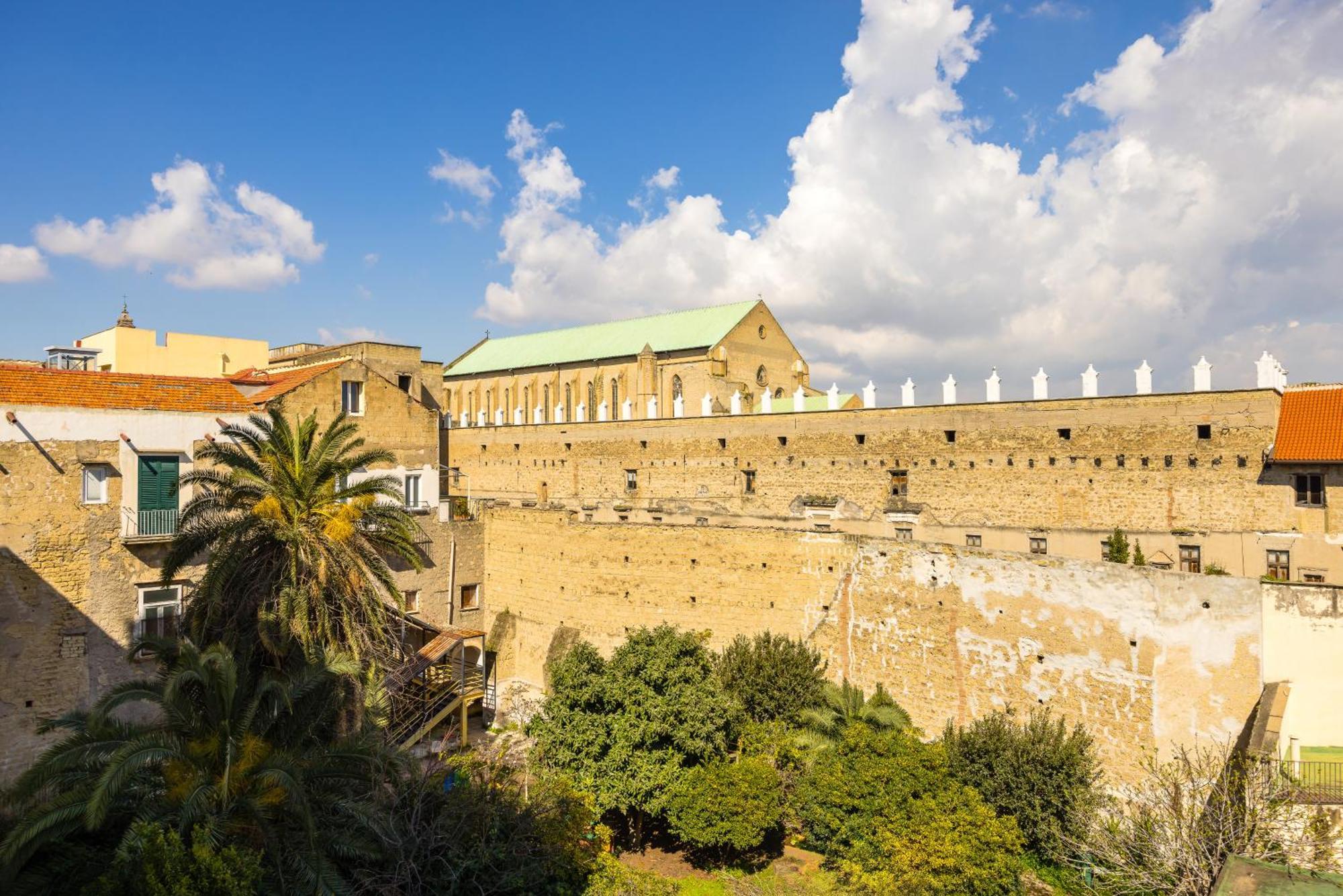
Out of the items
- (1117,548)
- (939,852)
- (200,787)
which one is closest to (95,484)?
(200,787)

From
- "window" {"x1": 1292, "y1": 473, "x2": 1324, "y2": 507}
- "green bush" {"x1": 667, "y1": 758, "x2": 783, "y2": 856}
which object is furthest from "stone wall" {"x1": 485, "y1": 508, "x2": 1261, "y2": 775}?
"window" {"x1": 1292, "y1": 473, "x2": 1324, "y2": 507}

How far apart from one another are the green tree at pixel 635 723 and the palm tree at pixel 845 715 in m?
1.69

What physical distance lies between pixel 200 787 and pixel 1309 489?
71.0ft

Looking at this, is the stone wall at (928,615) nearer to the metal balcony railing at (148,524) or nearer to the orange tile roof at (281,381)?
the orange tile roof at (281,381)

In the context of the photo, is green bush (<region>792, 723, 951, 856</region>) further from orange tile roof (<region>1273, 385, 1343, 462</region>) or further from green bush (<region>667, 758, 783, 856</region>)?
orange tile roof (<region>1273, 385, 1343, 462</region>)

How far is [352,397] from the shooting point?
21.1m

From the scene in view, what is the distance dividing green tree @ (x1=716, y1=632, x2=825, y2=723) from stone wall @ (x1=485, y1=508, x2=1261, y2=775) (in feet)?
3.06

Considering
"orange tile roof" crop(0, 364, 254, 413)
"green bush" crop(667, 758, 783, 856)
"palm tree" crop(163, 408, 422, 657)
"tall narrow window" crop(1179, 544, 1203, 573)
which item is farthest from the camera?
"tall narrow window" crop(1179, 544, 1203, 573)

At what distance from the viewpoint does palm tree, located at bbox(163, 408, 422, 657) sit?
522 inches

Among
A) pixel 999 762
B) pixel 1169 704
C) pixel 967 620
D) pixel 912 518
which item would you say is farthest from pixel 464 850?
pixel 912 518

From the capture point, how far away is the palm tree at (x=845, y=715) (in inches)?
604

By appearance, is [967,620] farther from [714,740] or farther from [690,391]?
[690,391]

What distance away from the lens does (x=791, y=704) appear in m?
16.1

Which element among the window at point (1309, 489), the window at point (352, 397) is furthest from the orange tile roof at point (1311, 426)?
the window at point (352, 397)
